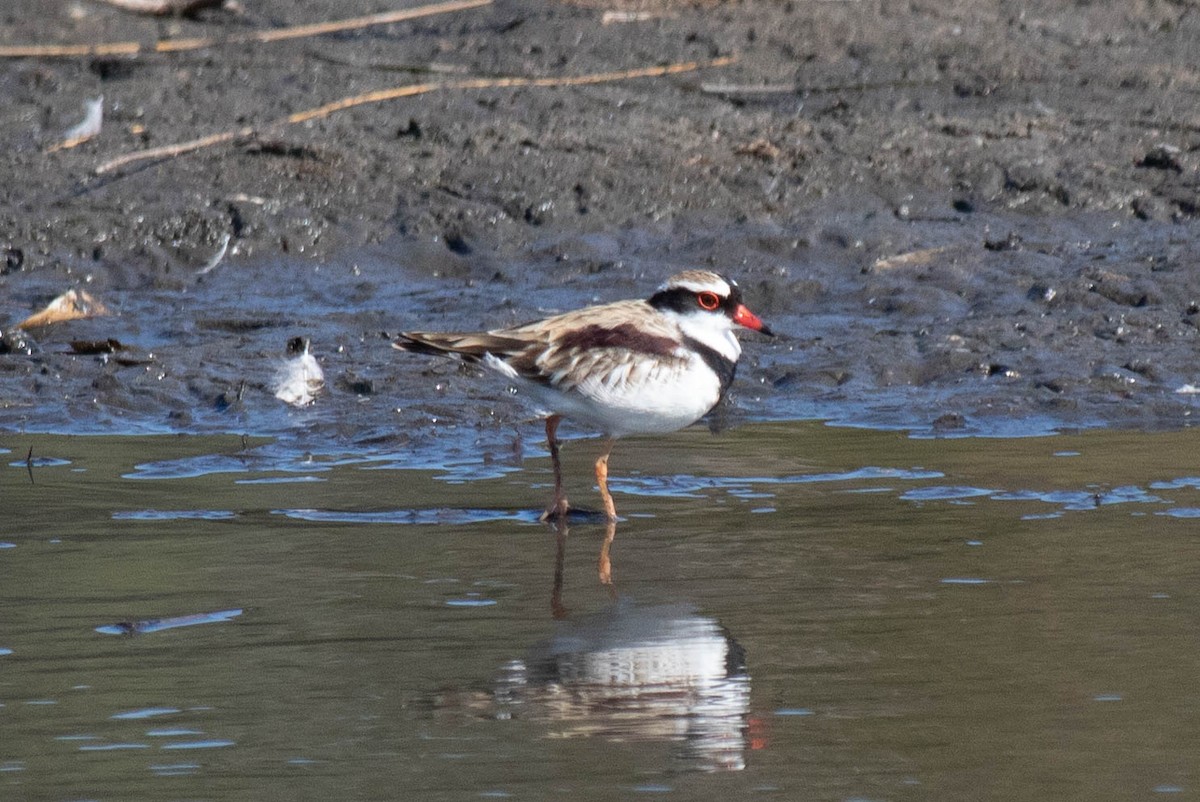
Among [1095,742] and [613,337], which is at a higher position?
[613,337]

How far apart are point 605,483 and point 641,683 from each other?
6.52 feet

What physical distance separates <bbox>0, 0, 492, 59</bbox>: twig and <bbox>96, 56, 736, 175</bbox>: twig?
1.02 metres

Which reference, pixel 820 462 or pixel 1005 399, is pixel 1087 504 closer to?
pixel 820 462

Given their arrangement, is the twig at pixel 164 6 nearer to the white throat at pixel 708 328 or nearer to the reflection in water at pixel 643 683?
the white throat at pixel 708 328

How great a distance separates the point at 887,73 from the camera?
38.1 ft

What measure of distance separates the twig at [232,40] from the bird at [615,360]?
5.97 m

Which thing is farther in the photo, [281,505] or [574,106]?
[574,106]

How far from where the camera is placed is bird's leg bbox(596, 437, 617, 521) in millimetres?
6082

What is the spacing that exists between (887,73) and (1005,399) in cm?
441

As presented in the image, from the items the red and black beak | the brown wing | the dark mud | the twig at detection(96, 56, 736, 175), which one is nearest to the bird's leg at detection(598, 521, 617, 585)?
the brown wing

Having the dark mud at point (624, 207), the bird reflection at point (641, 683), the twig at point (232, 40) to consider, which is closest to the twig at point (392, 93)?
the dark mud at point (624, 207)

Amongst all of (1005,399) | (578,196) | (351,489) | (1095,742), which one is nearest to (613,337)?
(351,489)

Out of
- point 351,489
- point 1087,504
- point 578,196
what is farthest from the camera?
point 578,196

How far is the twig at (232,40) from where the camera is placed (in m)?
11.5
